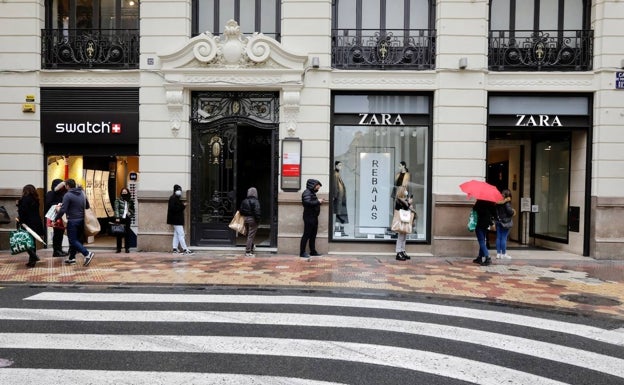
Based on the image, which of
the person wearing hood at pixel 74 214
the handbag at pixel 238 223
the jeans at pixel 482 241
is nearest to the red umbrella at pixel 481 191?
the jeans at pixel 482 241

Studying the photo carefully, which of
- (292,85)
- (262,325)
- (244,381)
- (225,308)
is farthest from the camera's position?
(292,85)

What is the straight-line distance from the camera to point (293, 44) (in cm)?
1342

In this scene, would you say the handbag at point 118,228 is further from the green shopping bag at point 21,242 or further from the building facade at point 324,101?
the green shopping bag at point 21,242

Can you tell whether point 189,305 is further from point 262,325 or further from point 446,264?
point 446,264

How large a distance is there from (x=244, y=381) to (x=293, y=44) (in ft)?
33.7

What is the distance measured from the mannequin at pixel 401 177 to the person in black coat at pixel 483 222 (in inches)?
85.6

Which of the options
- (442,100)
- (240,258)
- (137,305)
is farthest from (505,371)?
(442,100)

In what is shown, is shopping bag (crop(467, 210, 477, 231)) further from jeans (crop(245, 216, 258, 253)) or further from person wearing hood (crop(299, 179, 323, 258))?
jeans (crop(245, 216, 258, 253))

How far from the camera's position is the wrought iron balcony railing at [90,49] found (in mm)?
13828

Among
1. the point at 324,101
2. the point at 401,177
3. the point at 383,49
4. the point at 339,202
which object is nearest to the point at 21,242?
the point at 339,202

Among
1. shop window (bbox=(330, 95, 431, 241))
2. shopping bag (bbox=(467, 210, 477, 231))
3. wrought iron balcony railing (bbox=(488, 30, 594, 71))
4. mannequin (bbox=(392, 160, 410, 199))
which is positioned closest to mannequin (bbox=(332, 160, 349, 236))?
shop window (bbox=(330, 95, 431, 241))

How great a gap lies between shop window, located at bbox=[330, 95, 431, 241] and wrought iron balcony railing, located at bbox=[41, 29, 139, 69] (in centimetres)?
568

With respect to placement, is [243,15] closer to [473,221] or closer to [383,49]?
[383,49]

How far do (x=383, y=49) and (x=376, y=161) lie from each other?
2.94 m
